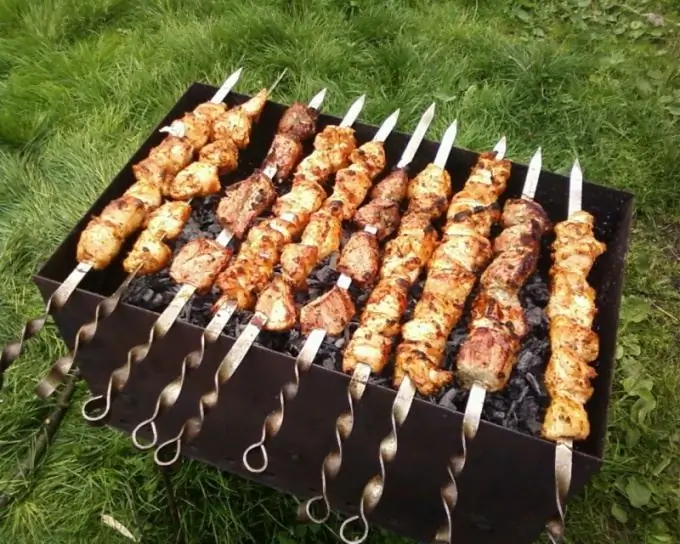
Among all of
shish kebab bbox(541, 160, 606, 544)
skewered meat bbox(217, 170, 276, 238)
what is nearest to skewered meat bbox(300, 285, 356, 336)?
skewered meat bbox(217, 170, 276, 238)

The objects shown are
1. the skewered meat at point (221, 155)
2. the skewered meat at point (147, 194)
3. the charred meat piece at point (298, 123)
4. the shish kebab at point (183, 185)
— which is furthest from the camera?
the charred meat piece at point (298, 123)

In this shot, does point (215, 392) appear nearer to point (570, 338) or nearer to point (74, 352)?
point (74, 352)

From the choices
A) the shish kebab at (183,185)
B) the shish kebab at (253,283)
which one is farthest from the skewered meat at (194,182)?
the shish kebab at (253,283)

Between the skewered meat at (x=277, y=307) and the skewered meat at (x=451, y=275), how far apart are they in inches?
15.2

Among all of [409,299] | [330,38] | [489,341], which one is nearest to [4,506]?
[409,299]

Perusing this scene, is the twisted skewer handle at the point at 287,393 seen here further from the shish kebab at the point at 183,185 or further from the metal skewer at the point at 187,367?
the shish kebab at the point at 183,185

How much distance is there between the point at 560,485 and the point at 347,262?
106cm

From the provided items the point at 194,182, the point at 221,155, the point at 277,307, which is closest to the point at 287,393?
the point at 277,307

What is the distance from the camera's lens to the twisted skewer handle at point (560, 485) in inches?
71.7

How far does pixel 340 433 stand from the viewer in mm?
1828

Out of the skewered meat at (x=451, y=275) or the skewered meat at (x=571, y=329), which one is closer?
the skewered meat at (x=571, y=329)

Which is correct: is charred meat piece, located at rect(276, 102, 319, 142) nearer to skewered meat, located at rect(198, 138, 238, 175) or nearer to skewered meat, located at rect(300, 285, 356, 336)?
skewered meat, located at rect(198, 138, 238, 175)

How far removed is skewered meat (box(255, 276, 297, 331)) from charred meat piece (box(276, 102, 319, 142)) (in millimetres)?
950

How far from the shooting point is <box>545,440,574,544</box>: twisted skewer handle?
1.82 meters
